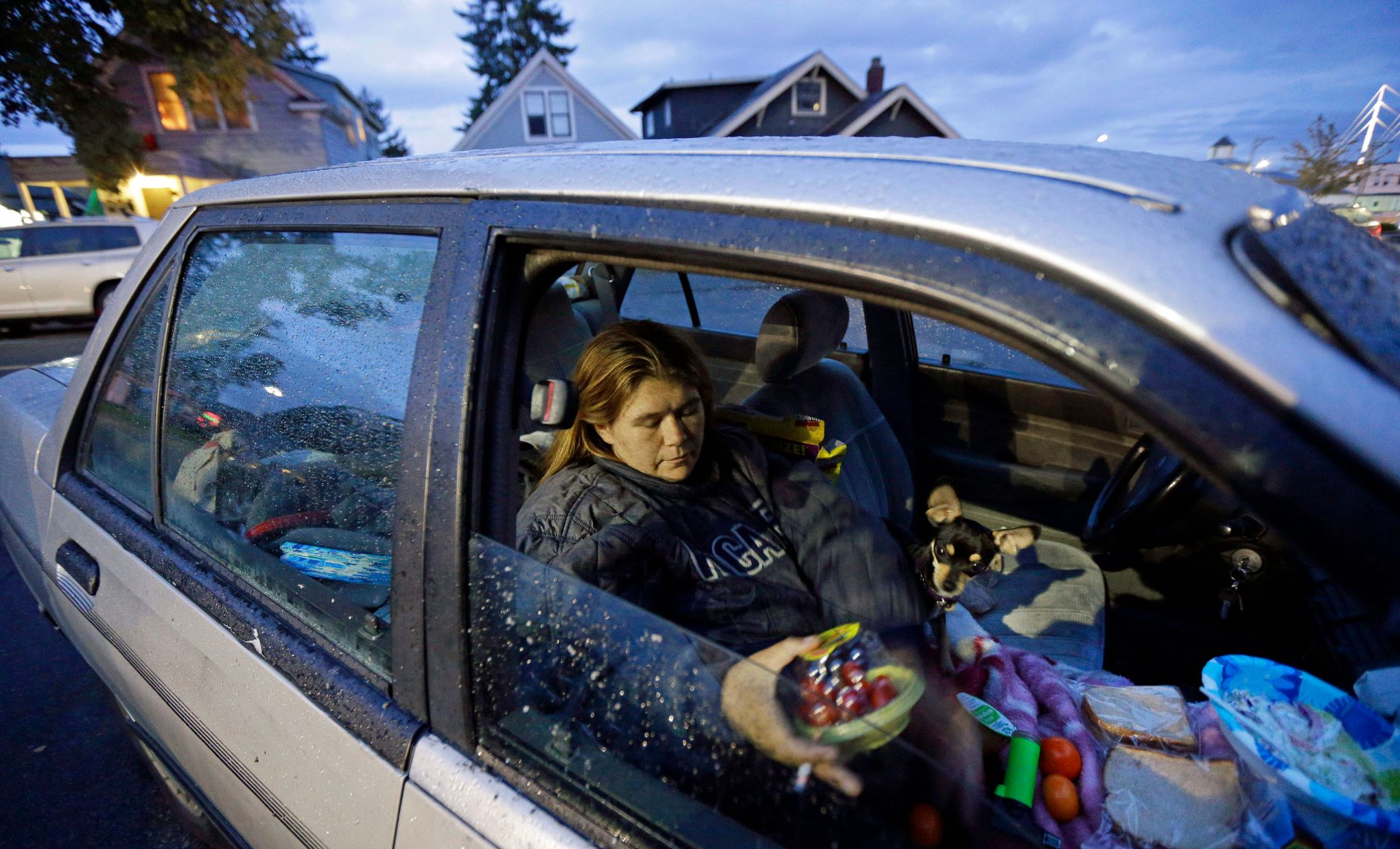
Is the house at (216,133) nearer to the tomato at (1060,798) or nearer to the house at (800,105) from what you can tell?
the house at (800,105)

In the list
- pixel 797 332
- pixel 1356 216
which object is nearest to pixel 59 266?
pixel 797 332

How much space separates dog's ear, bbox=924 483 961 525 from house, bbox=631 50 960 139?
1842 cm

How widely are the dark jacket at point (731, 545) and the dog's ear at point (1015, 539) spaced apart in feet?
1.09

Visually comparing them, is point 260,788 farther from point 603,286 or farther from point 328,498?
point 603,286

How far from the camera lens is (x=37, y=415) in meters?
1.93

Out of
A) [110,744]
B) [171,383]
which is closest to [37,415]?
[171,383]

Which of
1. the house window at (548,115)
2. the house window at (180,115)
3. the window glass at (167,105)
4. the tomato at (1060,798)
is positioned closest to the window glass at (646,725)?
the tomato at (1060,798)

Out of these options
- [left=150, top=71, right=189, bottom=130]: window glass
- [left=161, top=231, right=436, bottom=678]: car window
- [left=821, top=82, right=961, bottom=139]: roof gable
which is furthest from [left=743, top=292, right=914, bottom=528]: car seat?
[left=150, top=71, right=189, bottom=130]: window glass

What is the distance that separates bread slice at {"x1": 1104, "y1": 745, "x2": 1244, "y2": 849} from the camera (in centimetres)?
110

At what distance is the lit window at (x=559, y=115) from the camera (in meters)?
21.7

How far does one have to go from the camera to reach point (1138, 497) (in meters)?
2.04

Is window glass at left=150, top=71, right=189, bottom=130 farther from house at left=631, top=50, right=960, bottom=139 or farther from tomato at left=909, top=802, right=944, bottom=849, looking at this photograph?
tomato at left=909, top=802, right=944, bottom=849

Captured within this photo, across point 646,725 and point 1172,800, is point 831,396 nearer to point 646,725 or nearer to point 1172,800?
point 1172,800

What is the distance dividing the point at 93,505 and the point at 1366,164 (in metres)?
8.56
